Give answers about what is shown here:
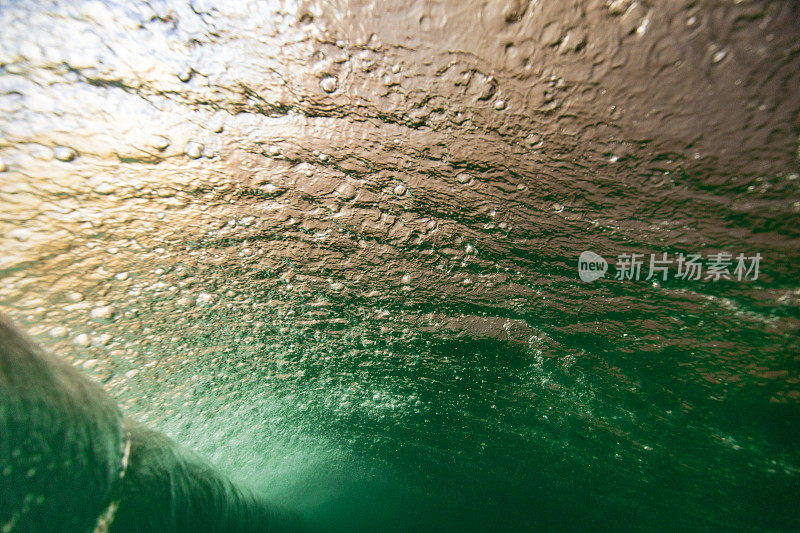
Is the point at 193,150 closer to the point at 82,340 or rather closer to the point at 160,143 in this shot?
the point at 160,143

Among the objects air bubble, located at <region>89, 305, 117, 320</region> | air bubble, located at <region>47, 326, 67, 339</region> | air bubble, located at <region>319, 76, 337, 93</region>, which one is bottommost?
air bubble, located at <region>47, 326, 67, 339</region>

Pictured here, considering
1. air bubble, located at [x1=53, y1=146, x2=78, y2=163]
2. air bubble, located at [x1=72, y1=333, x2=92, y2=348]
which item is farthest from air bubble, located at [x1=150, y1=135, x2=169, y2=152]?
air bubble, located at [x1=72, y1=333, x2=92, y2=348]

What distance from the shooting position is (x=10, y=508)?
3.14 metres

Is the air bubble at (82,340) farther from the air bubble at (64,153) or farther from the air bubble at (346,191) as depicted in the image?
the air bubble at (346,191)

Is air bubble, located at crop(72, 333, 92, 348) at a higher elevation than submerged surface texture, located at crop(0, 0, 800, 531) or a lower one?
lower

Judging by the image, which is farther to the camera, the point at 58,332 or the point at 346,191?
the point at 58,332

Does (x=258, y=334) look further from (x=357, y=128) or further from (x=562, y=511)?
(x=562, y=511)

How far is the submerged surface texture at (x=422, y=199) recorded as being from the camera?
3375 millimetres

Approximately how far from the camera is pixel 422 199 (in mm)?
5566

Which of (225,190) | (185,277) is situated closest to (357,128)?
(225,190)

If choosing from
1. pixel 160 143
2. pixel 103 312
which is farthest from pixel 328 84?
pixel 103 312

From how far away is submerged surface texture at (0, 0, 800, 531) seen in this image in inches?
133

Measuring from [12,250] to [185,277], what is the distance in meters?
2.35

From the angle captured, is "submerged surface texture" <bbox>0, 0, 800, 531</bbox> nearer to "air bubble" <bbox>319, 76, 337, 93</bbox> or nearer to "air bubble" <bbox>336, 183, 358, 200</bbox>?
"air bubble" <bbox>319, 76, 337, 93</bbox>
